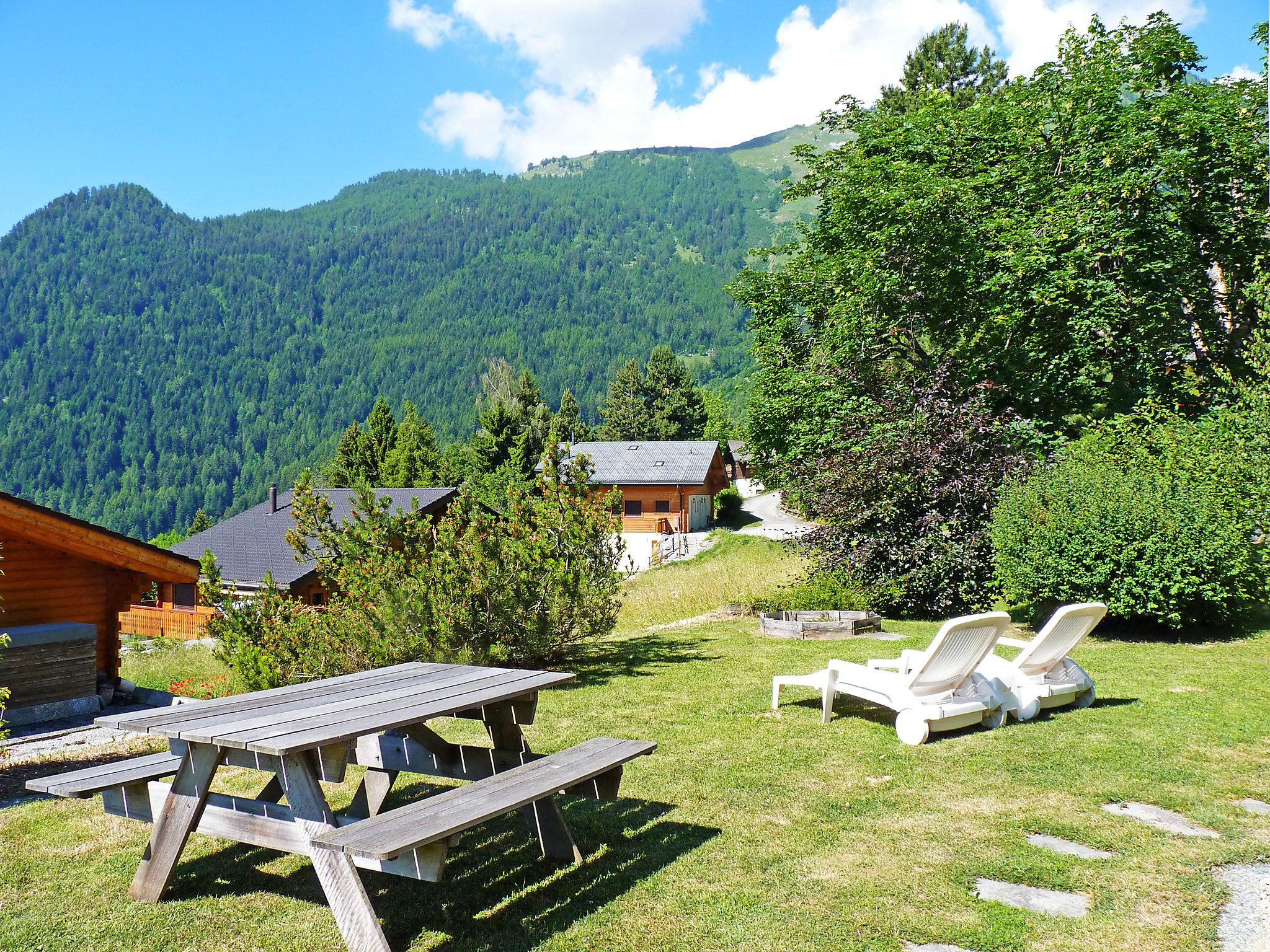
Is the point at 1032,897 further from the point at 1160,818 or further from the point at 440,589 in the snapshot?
the point at 440,589

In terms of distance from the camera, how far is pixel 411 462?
54.0 meters

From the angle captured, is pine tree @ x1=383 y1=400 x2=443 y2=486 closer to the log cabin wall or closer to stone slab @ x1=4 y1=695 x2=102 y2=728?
the log cabin wall

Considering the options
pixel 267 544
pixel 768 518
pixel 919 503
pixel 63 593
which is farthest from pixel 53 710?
pixel 768 518

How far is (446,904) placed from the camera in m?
4.02

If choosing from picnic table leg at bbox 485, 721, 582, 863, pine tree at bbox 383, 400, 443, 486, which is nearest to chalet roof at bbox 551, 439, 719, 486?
pine tree at bbox 383, 400, 443, 486

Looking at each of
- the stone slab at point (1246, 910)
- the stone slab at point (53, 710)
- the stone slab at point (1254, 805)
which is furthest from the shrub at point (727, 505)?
the stone slab at point (1246, 910)

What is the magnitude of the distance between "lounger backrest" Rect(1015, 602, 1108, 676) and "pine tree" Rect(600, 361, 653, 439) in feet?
222

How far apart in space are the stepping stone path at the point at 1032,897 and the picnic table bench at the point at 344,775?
1777 mm

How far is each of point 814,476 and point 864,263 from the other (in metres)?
5.28

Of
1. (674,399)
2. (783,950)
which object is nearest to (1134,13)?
(783,950)

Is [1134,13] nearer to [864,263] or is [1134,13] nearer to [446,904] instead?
[864,263]

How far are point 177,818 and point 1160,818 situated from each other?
5064mm

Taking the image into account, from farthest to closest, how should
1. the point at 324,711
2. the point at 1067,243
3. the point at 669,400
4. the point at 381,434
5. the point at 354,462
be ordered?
the point at 669,400 → the point at 354,462 → the point at 381,434 → the point at 1067,243 → the point at 324,711

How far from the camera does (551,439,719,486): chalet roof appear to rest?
165ft
